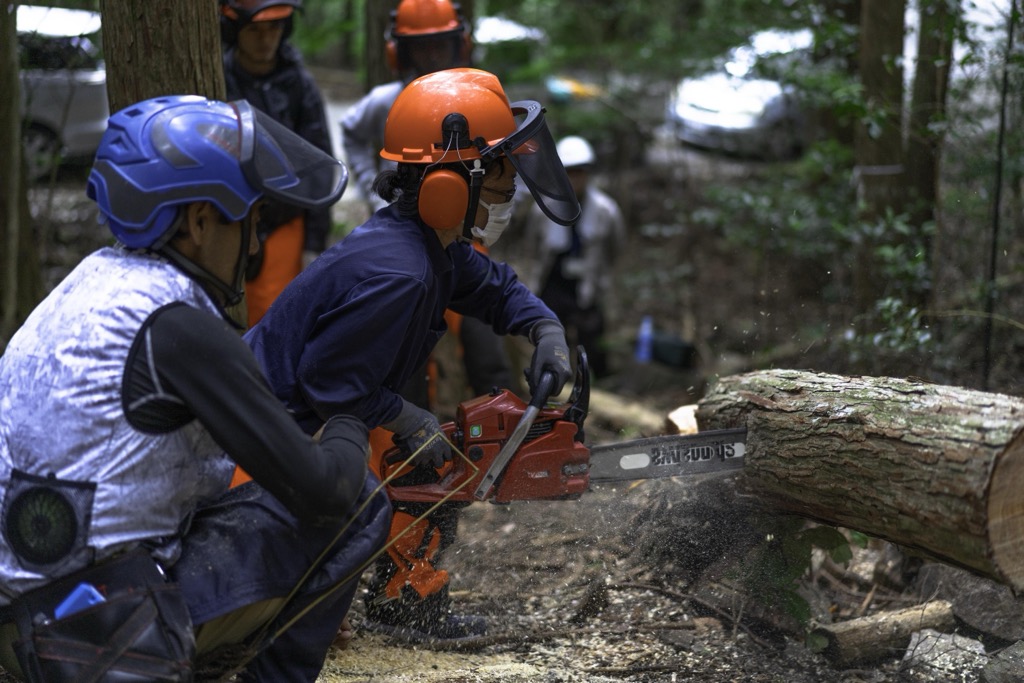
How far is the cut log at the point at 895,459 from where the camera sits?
2.63 metres

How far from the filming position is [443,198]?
3.01 m

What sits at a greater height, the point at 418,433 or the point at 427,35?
the point at 427,35

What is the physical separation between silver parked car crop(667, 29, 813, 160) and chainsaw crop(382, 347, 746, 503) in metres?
4.03

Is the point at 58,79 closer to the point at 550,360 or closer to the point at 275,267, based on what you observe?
the point at 275,267

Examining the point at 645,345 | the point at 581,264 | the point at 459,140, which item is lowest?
the point at 645,345

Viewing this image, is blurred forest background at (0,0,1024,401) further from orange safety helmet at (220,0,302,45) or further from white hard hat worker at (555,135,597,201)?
orange safety helmet at (220,0,302,45)

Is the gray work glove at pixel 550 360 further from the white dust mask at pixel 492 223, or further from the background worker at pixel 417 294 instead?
the white dust mask at pixel 492 223

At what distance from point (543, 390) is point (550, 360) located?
135 mm

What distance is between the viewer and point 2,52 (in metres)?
4.34

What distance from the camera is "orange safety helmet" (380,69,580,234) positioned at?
3.01 m

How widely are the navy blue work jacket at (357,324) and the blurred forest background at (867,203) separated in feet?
3.72

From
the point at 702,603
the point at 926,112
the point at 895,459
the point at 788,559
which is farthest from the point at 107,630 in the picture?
the point at 926,112

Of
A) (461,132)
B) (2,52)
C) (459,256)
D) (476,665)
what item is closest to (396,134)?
(461,132)

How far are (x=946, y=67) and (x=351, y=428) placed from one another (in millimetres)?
4481
